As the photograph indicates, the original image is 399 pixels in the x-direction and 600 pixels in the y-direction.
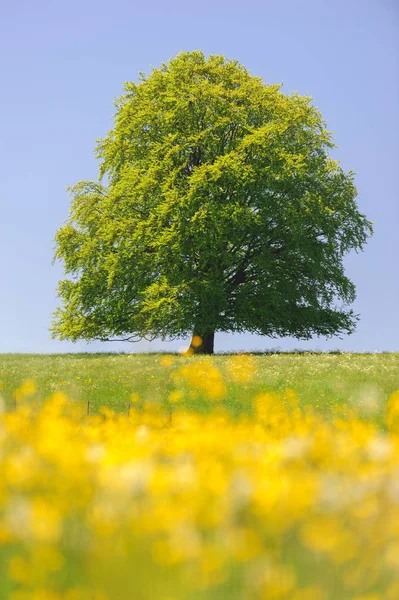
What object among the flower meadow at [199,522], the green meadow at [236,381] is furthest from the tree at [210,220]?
the flower meadow at [199,522]

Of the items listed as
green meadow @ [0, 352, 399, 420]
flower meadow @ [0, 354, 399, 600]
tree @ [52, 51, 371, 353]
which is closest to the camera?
flower meadow @ [0, 354, 399, 600]

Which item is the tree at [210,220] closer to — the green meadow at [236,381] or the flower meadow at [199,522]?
the green meadow at [236,381]

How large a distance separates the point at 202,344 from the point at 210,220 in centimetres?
594

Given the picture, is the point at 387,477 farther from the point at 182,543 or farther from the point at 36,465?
the point at 36,465

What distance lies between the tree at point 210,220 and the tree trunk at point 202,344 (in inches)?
2.3

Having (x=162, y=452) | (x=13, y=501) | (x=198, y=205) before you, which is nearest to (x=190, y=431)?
(x=162, y=452)

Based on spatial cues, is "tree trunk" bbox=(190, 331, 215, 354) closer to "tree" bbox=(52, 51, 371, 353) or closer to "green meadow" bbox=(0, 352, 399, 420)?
"tree" bbox=(52, 51, 371, 353)

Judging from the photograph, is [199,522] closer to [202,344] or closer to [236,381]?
[236,381]

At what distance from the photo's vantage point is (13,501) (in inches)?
172

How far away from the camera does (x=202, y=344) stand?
3123 cm

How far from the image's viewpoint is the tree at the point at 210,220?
2906cm

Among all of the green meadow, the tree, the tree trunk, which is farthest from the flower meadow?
the tree trunk

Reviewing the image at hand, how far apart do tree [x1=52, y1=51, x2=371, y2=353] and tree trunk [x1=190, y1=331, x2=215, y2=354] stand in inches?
2.3

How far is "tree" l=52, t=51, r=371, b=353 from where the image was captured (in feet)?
95.3
